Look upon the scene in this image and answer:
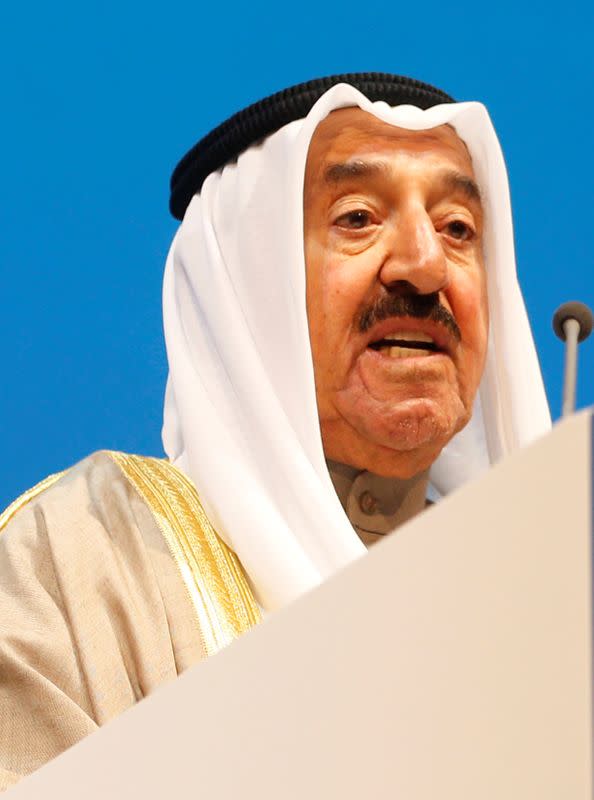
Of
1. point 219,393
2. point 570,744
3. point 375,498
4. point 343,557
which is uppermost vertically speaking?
point 219,393

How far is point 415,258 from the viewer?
1990 mm

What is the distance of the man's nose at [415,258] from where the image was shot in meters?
1.98

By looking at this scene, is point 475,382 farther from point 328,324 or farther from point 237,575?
point 237,575

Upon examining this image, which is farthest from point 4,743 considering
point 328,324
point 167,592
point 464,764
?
point 464,764

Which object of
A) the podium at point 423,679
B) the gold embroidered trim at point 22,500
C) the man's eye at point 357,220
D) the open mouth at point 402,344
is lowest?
the podium at point 423,679

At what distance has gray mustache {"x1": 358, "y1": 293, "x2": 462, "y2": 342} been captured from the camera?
1.99 meters

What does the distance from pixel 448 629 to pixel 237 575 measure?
1.14m

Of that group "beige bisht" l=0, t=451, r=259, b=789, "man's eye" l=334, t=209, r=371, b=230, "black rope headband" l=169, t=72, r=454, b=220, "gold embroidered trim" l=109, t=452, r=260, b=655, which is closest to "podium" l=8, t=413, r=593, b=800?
"beige bisht" l=0, t=451, r=259, b=789

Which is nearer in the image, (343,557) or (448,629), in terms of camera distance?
(448,629)

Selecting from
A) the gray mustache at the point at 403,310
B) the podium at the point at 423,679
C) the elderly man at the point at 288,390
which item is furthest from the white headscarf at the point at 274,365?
the podium at the point at 423,679

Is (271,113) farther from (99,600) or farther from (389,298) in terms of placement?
(99,600)

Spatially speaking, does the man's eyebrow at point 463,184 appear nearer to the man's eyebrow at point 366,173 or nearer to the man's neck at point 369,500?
the man's eyebrow at point 366,173

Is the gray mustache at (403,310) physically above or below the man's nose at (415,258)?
below

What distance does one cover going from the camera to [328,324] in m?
2.01
